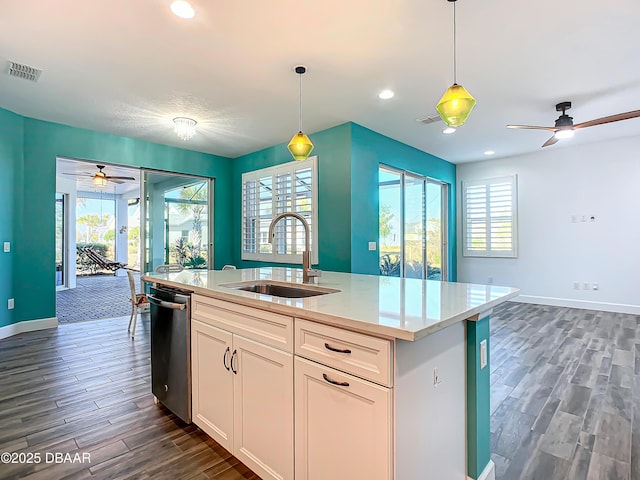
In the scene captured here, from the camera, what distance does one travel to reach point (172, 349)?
7.10ft

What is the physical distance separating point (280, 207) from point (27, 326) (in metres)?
3.64

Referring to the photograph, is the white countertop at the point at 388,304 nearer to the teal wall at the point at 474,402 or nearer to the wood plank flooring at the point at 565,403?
the teal wall at the point at 474,402

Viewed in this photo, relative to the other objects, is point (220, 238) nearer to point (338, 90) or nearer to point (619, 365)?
point (338, 90)

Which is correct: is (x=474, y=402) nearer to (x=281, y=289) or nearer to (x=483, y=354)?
(x=483, y=354)

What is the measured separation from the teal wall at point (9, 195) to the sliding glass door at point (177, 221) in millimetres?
1479

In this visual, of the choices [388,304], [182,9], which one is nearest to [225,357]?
[388,304]

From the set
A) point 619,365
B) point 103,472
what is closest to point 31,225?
point 103,472

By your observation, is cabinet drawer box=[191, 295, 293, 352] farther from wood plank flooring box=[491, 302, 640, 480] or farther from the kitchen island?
wood plank flooring box=[491, 302, 640, 480]

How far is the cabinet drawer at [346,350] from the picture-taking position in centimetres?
110

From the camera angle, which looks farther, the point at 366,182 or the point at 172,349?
the point at 366,182

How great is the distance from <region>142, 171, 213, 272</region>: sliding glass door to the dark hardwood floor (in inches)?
75.5

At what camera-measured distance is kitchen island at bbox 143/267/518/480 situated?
1.12 m

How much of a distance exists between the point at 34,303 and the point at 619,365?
662cm

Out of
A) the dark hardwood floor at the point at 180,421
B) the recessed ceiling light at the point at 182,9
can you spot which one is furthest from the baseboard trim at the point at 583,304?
the recessed ceiling light at the point at 182,9
